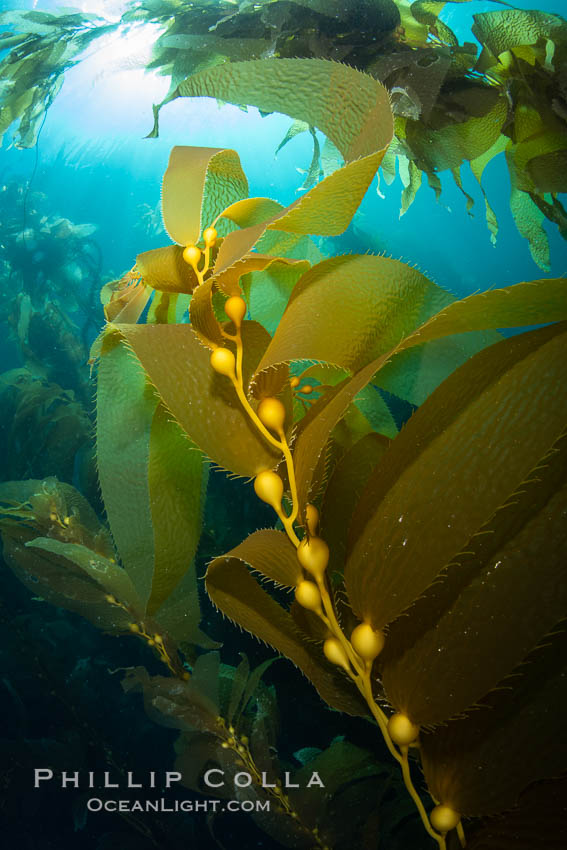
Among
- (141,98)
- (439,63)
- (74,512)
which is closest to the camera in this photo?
(439,63)

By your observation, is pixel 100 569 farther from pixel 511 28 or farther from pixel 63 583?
pixel 511 28

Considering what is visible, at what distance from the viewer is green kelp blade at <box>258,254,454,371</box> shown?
0.24 meters

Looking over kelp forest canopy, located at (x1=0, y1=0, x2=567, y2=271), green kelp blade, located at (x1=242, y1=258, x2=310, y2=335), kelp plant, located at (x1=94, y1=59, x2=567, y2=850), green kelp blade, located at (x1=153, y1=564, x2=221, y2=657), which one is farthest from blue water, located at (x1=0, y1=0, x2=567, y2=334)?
green kelp blade, located at (x1=153, y1=564, x2=221, y2=657)

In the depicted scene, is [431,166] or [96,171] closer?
[431,166]

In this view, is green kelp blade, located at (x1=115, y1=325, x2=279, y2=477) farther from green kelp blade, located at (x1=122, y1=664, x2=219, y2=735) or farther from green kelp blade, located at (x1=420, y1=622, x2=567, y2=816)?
green kelp blade, located at (x1=122, y1=664, x2=219, y2=735)

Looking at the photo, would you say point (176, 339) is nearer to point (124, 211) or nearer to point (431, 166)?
point (431, 166)

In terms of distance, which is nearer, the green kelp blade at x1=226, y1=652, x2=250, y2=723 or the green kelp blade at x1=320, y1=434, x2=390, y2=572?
the green kelp blade at x1=320, y1=434, x2=390, y2=572

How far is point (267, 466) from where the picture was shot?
235 millimetres

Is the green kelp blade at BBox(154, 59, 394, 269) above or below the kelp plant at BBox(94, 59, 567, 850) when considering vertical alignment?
above

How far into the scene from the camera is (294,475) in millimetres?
218

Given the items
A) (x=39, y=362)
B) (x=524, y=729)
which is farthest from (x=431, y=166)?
(x=39, y=362)

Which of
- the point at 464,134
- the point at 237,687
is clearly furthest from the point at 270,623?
the point at 464,134

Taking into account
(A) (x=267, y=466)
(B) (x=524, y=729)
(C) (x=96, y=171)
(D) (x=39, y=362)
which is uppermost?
(C) (x=96, y=171)

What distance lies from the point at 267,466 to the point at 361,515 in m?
0.06
